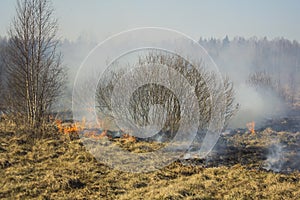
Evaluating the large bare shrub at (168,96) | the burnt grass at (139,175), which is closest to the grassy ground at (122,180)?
the burnt grass at (139,175)

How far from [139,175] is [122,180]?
0.63 m

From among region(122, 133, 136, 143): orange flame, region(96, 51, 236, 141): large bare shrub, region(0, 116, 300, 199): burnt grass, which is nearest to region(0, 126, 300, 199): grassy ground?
region(0, 116, 300, 199): burnt grass

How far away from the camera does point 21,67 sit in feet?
42.5

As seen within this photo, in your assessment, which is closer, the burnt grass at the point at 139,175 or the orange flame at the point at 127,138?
the burnt grass at the point at 139,175

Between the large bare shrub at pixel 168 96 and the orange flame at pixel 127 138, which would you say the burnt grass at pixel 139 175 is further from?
the large bare shrub at pixel 168 96

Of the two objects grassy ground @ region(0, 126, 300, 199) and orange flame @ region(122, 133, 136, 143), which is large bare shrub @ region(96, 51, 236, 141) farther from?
grassy ground @ region(0, 126, 300, 199)

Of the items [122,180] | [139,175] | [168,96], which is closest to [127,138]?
[168,96]

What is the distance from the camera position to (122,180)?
26.3ft

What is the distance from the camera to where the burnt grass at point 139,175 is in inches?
275

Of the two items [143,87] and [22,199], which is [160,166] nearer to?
[22,199]

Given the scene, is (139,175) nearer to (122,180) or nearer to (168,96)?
(122,180)

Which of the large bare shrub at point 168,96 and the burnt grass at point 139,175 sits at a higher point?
the large bare shrub at point 168,96

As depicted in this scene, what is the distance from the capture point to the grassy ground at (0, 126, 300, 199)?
273 inches

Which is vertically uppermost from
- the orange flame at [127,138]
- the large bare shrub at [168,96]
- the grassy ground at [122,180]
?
the large bare shrub at [168,96]
